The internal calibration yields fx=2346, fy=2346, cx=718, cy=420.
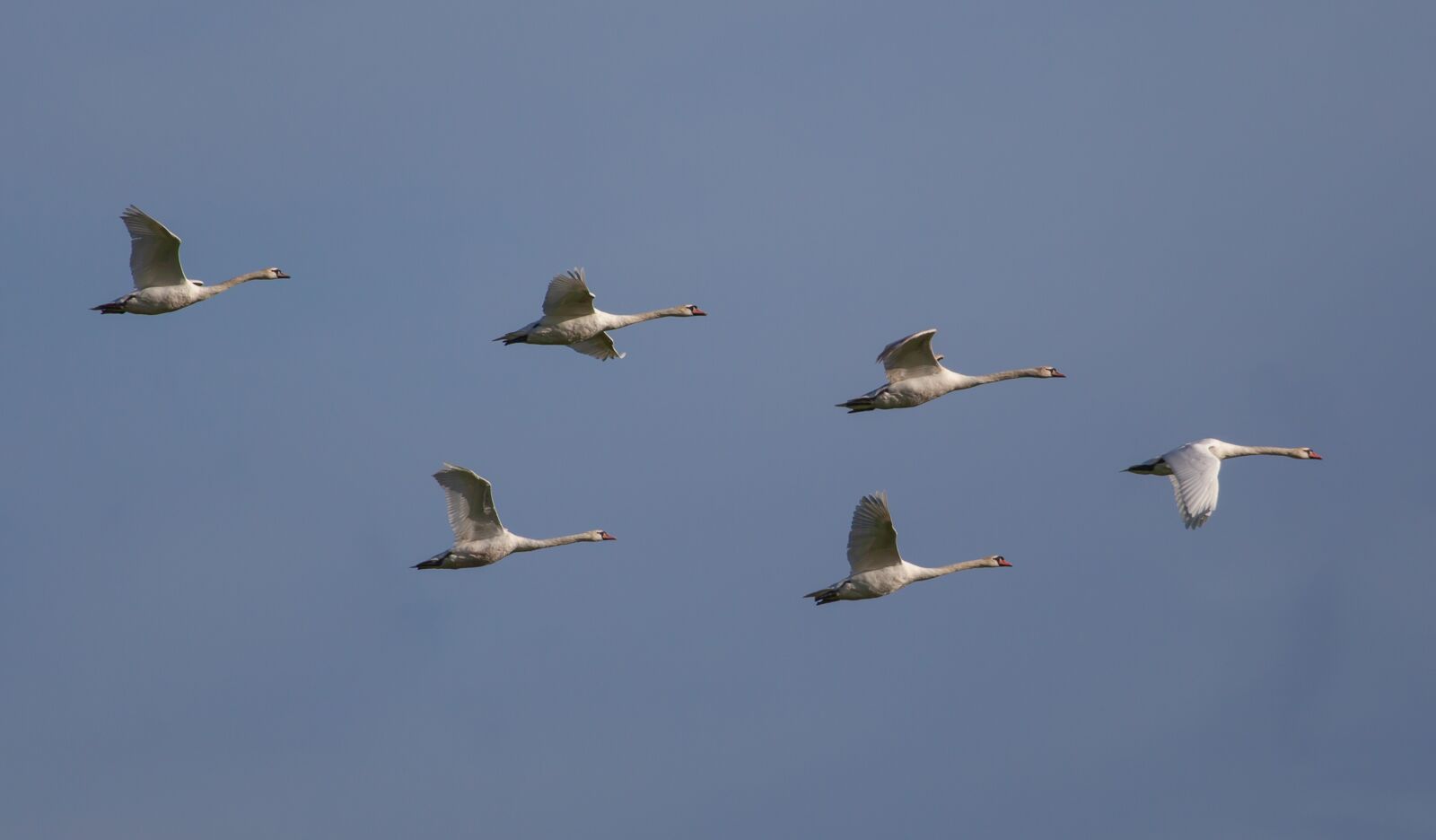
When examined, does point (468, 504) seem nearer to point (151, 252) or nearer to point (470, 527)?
point (470, 527)

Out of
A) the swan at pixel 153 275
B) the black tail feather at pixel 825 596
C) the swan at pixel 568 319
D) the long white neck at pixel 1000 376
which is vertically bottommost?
the black tail feather at pixel 825 596

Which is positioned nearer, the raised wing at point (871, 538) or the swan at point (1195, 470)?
the swan at point (1195, 470)

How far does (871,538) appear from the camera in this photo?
1930 inches

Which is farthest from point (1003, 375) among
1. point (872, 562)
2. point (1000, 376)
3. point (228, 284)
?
point (228, 284)

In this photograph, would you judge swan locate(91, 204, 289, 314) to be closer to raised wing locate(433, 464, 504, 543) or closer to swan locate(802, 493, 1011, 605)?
raised wing locate(433, 464, 504, 543)

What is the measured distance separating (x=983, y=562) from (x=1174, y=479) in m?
7.65

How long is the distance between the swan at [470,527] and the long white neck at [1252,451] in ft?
51.1

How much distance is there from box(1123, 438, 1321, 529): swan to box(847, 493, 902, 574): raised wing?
5812 millimetres

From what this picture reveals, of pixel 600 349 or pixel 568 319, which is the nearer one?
pixel 568 319

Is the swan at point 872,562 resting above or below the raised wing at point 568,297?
below

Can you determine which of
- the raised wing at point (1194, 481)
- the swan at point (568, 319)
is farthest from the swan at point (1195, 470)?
the swan at point (568, 319)

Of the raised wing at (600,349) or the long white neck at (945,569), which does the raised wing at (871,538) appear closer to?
the long white neck at (945,569)

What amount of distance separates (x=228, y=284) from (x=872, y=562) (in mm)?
18844

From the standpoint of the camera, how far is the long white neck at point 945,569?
5081cm
